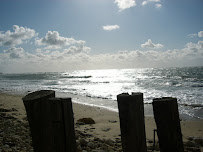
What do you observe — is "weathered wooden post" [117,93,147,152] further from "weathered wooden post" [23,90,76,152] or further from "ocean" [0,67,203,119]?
"ocean" [0,67,203,119]

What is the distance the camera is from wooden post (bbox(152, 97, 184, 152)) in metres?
2.13

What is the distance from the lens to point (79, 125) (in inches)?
274

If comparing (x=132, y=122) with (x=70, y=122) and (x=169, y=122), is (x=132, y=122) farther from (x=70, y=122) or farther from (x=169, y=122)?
(x=70, y=122)

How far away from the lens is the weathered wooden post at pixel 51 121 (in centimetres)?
206

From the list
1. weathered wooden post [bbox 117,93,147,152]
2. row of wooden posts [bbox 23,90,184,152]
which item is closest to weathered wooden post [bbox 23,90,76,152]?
row of wooden posts [bbox 23,90,184,152]

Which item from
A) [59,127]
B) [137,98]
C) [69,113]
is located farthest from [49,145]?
[137,98]

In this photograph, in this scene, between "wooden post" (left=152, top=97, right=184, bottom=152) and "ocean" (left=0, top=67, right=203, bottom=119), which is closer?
"wooden post" (left=152, top=97, right=184, bottom=152)

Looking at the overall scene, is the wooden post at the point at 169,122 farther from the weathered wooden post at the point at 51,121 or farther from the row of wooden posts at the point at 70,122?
the weathered wooden post at the point at 51,121

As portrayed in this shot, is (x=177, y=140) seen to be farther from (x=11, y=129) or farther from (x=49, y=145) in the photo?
(x=11, y=129)

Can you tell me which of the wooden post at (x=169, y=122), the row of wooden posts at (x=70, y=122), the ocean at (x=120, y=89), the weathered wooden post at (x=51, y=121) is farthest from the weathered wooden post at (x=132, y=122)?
the ocean at (x=120, y=89)

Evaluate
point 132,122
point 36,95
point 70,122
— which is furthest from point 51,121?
point 132,122

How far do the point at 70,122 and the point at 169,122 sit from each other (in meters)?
1.12

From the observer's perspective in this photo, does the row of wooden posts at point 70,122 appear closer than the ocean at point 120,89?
Yes

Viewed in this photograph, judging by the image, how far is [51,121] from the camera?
2.08 metres
